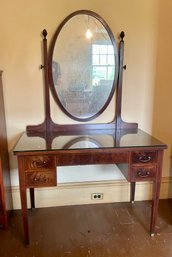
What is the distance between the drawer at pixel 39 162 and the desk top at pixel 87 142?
61mm

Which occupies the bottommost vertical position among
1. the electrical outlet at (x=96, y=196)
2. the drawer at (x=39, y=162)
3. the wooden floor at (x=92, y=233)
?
the wooden floor at (x=92, y=233)

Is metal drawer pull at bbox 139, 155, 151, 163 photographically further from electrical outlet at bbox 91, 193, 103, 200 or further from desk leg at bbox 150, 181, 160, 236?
electrical outlet at bbox 91, 193, 103, 200

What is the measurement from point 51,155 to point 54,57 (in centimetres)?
91

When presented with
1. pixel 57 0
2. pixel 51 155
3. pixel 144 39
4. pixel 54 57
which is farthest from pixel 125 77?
pixel 51 155

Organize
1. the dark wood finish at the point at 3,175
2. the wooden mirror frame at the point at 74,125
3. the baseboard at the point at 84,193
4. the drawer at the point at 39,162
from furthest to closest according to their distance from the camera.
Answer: the baseboard at the point at 84,193, the wooden mirror frame at the point at 74,125, the dark wood finish at the point at 3,175, the drawer at the point at 39,162

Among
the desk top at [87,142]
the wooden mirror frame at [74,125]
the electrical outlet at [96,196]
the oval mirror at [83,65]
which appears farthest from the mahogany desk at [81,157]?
the electrical outlet at [96,196]

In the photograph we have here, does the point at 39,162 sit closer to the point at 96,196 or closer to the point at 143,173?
the point at 143,173

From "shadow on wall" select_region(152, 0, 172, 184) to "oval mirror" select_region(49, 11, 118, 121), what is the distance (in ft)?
1.46

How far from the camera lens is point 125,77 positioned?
2084mm

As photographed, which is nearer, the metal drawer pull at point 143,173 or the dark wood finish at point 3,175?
the metal drawer pull at point 143,173

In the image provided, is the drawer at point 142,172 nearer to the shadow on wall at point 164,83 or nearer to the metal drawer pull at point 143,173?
the metal drawer pull at point 143,173

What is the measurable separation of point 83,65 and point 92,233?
150cm

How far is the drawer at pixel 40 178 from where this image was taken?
5.31ft

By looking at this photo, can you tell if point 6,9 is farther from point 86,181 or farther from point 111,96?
point 86,181
